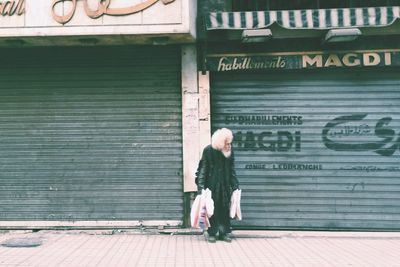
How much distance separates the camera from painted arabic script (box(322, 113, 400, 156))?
802 centimetres

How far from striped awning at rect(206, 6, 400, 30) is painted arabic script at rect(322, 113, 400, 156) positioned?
5.77ft

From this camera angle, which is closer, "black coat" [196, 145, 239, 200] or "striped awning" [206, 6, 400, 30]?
"black coat" [196, 145, 239, 200]

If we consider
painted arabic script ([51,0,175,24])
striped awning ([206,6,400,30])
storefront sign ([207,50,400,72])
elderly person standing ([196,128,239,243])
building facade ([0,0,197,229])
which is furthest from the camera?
building facade ([0,0,197,229])

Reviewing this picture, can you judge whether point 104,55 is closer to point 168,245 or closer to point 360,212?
point 168,245

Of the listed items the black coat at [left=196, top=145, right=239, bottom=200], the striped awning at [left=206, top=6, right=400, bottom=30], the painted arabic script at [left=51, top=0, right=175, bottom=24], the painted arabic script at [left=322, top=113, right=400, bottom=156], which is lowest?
the black coat at [left=196, top=145, right=239, bottom=200]

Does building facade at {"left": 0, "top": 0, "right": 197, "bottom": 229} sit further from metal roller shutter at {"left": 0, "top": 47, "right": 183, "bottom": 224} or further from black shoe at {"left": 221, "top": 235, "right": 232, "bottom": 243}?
black shoe at {"left": 221, "top": 235, "right": 232, "bottom": 243}

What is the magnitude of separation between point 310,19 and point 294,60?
838 mm

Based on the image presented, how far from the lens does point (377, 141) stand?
8.03 meters

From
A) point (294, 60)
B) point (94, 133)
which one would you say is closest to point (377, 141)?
point (294, 60)

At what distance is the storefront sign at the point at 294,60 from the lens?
7969mm

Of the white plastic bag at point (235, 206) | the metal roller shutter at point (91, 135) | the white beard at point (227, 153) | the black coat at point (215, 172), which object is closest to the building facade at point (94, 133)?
the metal roller shutter at point (91, 135)

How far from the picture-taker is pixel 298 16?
752 cm

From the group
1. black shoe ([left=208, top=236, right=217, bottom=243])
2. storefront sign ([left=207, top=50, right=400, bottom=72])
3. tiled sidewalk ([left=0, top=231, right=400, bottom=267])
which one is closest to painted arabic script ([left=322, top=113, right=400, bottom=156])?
storefront sign ([left=207, top=50, right=400, bottom=72])

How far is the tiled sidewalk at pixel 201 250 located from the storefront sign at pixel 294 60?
122 inches
